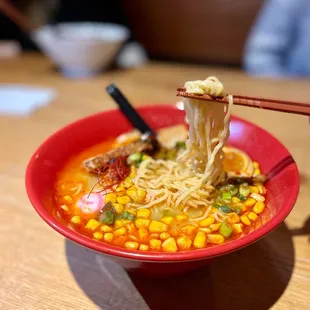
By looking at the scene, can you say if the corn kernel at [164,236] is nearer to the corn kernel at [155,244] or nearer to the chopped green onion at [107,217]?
the corn kernel at [155,244]

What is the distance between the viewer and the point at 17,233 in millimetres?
1438

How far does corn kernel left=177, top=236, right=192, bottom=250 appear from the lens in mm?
1069

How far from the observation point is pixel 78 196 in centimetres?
131

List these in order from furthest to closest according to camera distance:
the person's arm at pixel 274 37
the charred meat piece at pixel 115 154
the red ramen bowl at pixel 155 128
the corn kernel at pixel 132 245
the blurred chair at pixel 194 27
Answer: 1. the blurred chair at pixel 194 27
2. the person's arm at pixel 274 37
3. the charred meat piece at pixel 115 154
4. the corn kernel at pixel 132 245
5. the red ramen bowl at pixel 155 128

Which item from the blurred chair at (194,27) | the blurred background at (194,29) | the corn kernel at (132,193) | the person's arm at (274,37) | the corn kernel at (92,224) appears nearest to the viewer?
the corn kernel at (92,224)

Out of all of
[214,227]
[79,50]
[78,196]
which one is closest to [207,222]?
[214,227]

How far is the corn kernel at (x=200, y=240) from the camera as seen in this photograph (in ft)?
3.51

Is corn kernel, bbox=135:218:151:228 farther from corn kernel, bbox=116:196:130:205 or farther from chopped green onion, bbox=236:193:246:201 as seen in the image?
chopped green onion, bbox=236:193:246:201

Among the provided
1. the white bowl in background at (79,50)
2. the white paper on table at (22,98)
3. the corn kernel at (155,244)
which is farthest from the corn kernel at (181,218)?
the white bowl in background at (79,50)

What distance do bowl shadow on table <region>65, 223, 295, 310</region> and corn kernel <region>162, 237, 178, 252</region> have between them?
0.19m

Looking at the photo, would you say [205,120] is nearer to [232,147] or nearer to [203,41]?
[232,147]

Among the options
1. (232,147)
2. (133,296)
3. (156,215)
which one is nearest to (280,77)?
(232,147)

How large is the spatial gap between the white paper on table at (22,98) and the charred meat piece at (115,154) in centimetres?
120

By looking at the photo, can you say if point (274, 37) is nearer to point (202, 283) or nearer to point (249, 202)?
point (249, 202)
